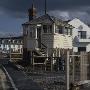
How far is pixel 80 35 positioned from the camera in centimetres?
7738

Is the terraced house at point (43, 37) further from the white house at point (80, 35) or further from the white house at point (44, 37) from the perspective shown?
the white house at point (80, 35)

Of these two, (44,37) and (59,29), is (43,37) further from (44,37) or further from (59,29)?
(59,29)

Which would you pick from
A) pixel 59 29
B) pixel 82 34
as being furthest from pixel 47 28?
pixel 82 34

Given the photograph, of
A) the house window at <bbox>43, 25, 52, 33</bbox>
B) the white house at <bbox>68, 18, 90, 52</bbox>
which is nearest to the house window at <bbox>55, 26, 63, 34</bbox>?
the house window at <bbox>43, 25, 52, 33</bbox>

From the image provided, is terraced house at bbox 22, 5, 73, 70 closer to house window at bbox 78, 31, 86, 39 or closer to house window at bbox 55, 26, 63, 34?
house window at bbox 55, 26, 63, 34

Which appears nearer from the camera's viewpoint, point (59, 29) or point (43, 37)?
point (43, 37)

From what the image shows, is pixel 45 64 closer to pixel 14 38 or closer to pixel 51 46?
pixel 51 46

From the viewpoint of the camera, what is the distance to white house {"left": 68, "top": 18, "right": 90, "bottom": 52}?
7481 centimetres

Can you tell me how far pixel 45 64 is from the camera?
35.1 m

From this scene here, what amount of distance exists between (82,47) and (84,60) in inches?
2486

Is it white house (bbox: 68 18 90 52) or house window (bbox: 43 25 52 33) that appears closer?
house window (bbox: 43 25 52 33)

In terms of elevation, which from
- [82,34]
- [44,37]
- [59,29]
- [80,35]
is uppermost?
[82,34]

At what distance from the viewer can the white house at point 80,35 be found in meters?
74.8

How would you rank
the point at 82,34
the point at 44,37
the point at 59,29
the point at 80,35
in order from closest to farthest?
the point at 44,37
the point at 59,29
the point at 80,35
the point at 82,34
